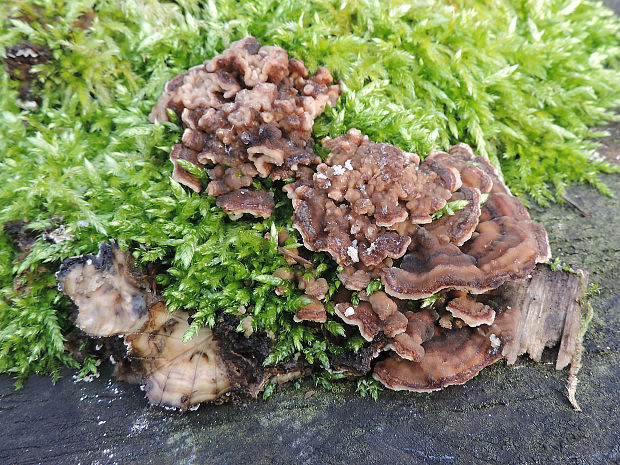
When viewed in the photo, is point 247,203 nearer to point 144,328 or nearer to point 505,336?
point 144,328

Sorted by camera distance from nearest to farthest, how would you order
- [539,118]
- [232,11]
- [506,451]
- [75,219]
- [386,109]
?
[506,451]
[75,219]
[386,109]
[232,11]
[539,118]

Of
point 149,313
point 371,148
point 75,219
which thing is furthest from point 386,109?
point 75,219

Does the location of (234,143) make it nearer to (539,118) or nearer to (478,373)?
(478,373)

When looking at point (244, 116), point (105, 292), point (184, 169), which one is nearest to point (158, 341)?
point (105, 292)

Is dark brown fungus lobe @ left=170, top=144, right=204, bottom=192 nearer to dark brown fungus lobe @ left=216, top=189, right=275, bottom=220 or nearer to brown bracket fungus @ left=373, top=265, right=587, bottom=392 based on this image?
dark brown fungus lobe @ left=216, top=189, right=275, bottom=220

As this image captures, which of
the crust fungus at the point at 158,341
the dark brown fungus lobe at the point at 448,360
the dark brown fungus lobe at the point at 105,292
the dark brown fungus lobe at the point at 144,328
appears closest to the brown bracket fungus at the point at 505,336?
the dark brown fungus lobe at the point at 448,360
